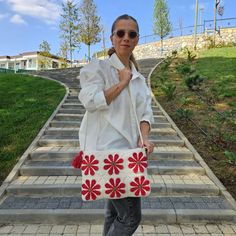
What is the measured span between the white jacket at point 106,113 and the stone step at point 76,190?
2.60 meters

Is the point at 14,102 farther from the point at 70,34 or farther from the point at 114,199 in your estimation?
the point at 70,34

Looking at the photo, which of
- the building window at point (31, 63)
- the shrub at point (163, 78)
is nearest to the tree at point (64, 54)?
the shrub at point (163, 78)

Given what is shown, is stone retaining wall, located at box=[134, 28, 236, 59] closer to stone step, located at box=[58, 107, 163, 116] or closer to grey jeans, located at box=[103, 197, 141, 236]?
stone step, located at box=[58, 107, 163, 116]

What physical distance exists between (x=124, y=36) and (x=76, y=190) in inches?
115

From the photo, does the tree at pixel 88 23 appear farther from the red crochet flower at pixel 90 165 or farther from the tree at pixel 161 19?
the red crochet flower at pixel 90 165

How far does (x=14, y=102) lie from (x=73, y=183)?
5477 millimetres

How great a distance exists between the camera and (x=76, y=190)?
14.5 ft

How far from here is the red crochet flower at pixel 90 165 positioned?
1932 mm

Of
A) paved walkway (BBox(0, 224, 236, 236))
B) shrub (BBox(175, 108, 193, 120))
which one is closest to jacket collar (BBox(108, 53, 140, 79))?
paved walkway (BBox(0, 224, 236, 236))

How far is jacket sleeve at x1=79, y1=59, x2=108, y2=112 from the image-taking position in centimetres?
192

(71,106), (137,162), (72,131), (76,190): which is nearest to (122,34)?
(137,162)

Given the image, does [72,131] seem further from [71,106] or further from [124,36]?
[124,36]

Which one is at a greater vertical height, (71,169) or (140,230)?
(71,169)

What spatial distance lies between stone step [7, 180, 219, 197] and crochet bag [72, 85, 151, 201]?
8.50 ft
